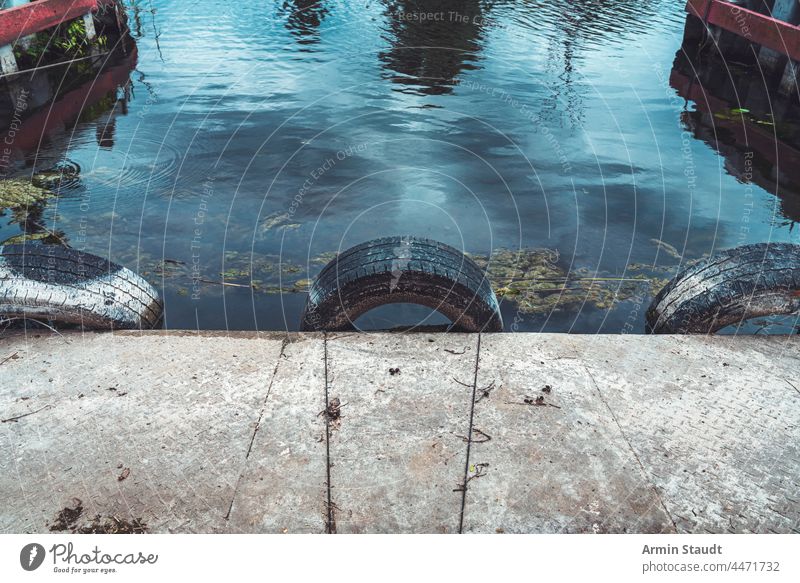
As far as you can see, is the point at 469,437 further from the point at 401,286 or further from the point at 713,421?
the point at 713,421

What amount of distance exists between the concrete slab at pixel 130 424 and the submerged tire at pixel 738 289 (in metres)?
3.44

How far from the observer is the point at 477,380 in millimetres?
4289

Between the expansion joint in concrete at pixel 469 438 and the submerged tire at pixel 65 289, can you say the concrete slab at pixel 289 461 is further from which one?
the submerged tire at pixel 65 289

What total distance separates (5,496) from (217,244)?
4.65 m

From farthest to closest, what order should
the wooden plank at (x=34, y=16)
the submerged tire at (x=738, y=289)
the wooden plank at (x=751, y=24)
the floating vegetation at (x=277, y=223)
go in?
the wooden plank at (x=751, y=24) < the wooden plank at (x=34, y=16) < the floating vegetation at (x=277, y=223) < the submerged tire at (x=738, y=289)

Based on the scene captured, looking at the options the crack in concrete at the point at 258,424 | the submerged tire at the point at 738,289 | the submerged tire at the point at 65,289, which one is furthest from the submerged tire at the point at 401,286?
the submerged tire at the point at 738,289

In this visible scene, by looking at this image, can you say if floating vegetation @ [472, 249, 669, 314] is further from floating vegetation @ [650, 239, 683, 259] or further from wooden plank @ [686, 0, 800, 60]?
wooden plank @ [686, 0, 800, 60]

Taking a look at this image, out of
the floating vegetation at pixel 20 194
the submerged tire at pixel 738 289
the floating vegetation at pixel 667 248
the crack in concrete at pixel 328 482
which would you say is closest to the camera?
the crack in concrete at pixel 328 482

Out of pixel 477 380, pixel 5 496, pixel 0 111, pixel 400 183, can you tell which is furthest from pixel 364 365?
pixel 0 111

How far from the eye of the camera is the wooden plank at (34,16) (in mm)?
12844

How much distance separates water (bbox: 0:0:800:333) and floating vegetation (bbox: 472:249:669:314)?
0.04 meters

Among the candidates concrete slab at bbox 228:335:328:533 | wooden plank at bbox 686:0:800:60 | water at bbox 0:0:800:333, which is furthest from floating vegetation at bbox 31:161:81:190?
wooden plank at bbox 686:0:800:60

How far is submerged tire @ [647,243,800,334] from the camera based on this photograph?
4980 mm

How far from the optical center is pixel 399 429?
3846mm
